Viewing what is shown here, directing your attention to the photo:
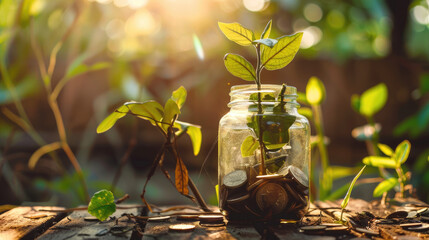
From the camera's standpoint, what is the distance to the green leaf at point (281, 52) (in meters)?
0.58

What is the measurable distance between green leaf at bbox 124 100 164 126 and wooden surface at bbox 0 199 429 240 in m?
0.17

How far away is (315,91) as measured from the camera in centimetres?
92

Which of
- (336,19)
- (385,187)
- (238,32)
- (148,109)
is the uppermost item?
(336,19)

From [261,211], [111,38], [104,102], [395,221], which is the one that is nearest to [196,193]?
[261,211]

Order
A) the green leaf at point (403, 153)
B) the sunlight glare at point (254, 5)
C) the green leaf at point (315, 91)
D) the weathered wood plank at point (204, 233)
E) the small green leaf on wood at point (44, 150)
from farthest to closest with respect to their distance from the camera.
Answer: the sunlight glare at point (254, 5), the small green leaf on wood at point (44, 150), the green leaf at point (315, 91), the green leaf at point (403, 153), the weathered wood plank at point (204, 233)

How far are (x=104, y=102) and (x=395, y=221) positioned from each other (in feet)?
4.34

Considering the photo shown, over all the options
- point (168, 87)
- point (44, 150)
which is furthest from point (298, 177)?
point (168, 87)

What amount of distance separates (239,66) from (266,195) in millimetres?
203

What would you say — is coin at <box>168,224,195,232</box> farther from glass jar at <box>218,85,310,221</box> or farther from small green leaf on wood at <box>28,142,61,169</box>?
small green leaf on wood at <box>28,142,61,169</box>

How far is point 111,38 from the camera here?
210 centimetres

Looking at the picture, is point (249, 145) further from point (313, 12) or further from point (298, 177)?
point (313, 12)

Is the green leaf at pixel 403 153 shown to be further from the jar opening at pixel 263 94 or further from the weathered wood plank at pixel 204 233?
the weathered wood plank at pixel 204 233

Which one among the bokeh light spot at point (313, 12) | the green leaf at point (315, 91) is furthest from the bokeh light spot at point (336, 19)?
the green leaf at point (315, 91)

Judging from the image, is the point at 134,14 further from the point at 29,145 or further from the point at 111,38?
the point at 29,145
